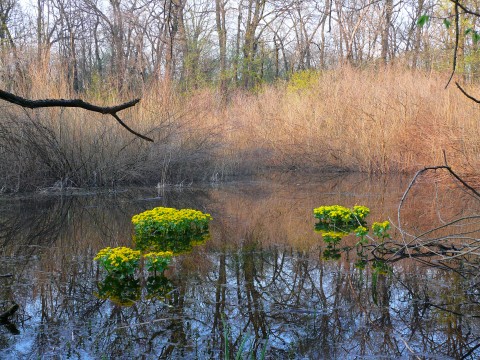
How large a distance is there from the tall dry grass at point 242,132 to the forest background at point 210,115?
34 millimetres

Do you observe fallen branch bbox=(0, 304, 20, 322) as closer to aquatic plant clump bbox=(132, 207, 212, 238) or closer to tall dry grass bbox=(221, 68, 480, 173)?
aquatic plant clump bbox=(132, 207, 212, 238)

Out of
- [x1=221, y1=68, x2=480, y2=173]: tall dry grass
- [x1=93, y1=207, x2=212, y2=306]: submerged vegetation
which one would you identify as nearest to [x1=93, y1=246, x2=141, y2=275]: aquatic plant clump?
[x1=93, y1=207, x2=212, y2=306]: submerged vegetation

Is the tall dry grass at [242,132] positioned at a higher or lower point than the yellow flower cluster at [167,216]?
higher

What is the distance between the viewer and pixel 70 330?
3564 mm

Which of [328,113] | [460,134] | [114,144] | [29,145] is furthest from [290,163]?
[29,145]

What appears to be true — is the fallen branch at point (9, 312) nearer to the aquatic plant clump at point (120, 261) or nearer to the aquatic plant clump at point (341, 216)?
the aquatic plant clump at point (120, 261)

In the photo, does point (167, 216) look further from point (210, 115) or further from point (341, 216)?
point (210, 115)

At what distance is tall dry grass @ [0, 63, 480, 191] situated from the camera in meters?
10.8

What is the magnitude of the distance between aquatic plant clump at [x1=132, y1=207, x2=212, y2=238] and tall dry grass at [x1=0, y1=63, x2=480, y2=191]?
14.5ft

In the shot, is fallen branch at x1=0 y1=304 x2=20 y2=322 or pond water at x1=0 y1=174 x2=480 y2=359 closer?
pond water at x1=0 y1=174 x2=480 y2=359

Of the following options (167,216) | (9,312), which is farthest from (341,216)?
(9,312)

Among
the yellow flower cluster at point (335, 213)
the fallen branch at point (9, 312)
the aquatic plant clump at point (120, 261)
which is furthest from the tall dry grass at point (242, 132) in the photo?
the fallen branch at point (9, 312)

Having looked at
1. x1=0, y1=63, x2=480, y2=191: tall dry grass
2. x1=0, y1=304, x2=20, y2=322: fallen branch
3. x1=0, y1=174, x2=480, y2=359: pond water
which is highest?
x1=0, y1=63, x2=480, y2=191: tall dry grass

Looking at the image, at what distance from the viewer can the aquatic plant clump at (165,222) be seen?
6688 mm
